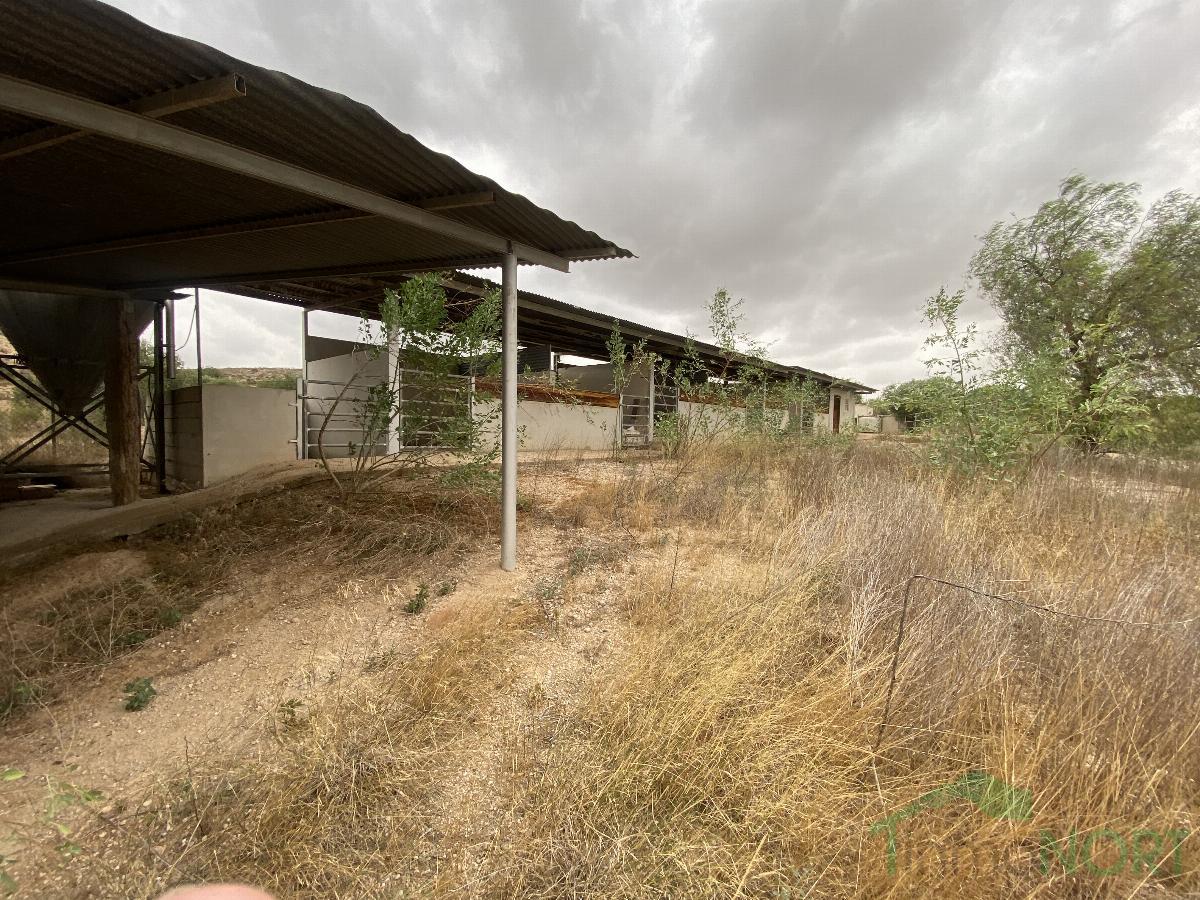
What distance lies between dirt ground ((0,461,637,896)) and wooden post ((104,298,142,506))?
3.20m

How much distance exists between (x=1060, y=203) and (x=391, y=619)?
1551 centimetres

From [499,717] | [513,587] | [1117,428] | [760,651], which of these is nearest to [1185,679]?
[760,651]

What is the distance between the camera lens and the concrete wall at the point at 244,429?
22.8 ft

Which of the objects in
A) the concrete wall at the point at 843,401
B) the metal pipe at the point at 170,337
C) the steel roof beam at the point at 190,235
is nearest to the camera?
the steel roof beam at the point at 190,235

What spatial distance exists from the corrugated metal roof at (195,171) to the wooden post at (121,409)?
4.72 feet

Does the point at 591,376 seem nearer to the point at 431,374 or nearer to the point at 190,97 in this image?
the point at 431,374

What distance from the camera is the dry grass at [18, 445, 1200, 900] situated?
140cm

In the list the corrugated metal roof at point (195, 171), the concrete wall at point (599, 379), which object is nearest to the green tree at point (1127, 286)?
the concrete wall at point (599, 379)

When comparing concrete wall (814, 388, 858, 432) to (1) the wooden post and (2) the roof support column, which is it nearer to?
(2) the roof support column

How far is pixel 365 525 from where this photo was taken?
418cm

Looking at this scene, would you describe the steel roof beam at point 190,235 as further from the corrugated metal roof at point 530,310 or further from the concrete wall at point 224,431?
the concrete wall at point 224,431

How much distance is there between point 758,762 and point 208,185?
4653 millimetres

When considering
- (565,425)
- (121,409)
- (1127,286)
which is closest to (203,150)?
(121,409)

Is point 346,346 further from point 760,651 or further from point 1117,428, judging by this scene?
point 1117,428
